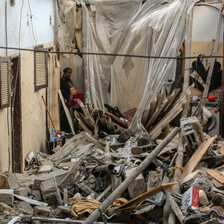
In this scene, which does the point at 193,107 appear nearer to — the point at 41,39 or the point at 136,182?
the point at 41,39

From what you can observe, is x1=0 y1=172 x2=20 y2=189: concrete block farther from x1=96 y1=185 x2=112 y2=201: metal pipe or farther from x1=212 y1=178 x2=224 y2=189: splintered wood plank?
x1=212 y1=178 x2=224 y2=189: splintered wood plank

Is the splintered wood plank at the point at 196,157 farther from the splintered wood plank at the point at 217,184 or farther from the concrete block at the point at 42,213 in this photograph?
the concrete block at the point at 42,213

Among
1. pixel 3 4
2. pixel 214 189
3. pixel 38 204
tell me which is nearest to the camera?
pixel 214 189

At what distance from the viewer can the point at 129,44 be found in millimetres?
13523

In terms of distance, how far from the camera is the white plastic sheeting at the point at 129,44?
37.9 feet

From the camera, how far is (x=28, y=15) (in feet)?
33.9

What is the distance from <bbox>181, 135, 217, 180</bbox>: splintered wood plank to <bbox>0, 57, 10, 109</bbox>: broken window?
10.7ft

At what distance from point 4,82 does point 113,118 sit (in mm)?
4473

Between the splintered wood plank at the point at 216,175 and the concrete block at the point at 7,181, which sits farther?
the concrete block at the point at 7,181

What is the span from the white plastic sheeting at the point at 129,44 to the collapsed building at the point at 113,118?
33 mm

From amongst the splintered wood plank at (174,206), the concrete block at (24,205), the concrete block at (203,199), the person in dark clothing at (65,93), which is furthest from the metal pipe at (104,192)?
the person in dark clothing at (65,93)

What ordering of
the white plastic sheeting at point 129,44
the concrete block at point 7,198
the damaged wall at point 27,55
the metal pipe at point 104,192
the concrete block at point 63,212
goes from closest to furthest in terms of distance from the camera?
the concrete block at point 63,212, the concrete block at point 7,198, the metal pipe at point 104,192, the damaged wall at point 27,55, the white plastic sheeting at point 129,44

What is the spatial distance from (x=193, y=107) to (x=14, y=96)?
5367 millimetres

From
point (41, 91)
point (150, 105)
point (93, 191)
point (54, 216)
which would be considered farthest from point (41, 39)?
point (54, 216)
